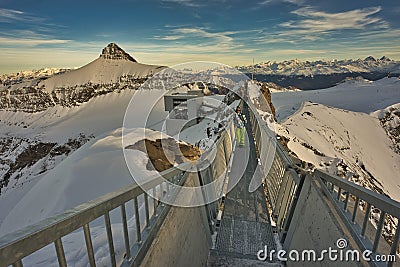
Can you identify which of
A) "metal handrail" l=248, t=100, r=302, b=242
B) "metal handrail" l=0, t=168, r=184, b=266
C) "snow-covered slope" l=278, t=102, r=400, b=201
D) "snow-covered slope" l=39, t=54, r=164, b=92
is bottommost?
"snow-covered slope" l=278, t=102, r=400, b=201

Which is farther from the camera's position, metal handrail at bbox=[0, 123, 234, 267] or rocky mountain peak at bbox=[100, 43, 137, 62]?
rocky mountain peak at bbox=[100, 43, 137, 62]

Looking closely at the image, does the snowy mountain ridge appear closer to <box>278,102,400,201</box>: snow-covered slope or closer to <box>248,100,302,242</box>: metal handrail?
<box>278,102,400,201</box>: snow-covered slope

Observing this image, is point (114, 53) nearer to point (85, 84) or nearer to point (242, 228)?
point (85, 84)

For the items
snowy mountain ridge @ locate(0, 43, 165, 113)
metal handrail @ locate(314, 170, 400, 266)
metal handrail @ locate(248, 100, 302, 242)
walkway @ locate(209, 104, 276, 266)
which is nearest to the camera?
metal handrail @ locate(314, 170, 400, 266)

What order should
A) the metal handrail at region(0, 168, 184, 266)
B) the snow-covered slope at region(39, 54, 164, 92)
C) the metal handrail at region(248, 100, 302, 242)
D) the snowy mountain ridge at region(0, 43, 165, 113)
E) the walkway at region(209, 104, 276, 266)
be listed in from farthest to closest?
the snow-covered slope at region(39, 54, 164, 92), the snowy mountain ridge at region(0, 43, 165, 113), the walkway at region(209, 104, 276, 266), the metal handrail at region(248, 100, 302, 242), the metal handrail at region(0, 168, 184, 266)

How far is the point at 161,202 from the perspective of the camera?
191 centimetres

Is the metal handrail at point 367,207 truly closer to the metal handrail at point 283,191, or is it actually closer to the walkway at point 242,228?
the metal handrail at point 283,191

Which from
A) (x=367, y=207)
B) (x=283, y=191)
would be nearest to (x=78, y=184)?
(x=283, y=191)

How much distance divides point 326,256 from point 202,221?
134 centimetres

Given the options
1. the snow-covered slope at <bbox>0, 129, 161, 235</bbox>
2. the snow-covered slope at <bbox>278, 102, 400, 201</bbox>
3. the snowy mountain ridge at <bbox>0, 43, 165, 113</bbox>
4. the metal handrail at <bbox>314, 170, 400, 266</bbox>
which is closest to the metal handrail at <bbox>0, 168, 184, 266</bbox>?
the metal handrail at <bbox>314, 170, 400, 266</bbox>

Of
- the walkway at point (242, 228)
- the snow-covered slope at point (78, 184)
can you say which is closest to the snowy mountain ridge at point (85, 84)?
the snow-covered slope at point (78, 184)

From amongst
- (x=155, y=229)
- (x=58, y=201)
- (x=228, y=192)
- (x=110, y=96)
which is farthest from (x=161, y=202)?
(x=110, y=96)

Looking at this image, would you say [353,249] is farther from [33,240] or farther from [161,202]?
[33,240]

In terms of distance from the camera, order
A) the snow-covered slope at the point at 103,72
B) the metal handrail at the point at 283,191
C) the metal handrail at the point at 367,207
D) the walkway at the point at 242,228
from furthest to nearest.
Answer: the snow-covered slope at the point at 103,72, the walkway at the point at 242,228, the metal handrail at the point at 283,191, the metal handrail at the point at 367,207
